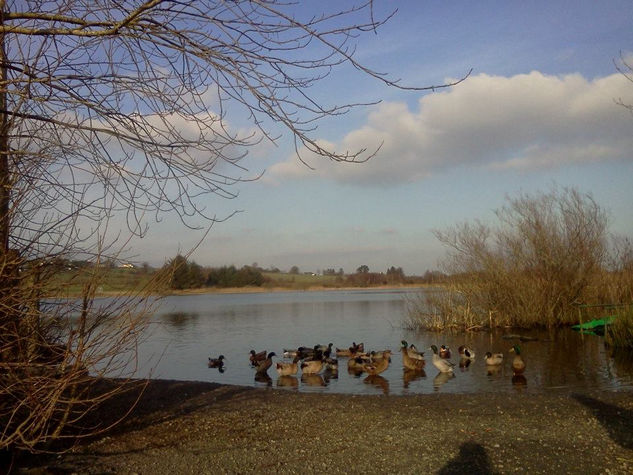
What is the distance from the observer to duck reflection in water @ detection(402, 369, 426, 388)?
15234 mm

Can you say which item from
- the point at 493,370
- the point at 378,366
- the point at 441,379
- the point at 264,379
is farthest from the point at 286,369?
the point at 493,370

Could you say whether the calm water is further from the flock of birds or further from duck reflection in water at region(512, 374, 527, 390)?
the flock of birds

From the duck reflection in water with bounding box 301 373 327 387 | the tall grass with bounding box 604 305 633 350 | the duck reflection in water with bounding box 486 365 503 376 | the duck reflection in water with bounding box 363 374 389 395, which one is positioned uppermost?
the tall grass with bounding box 604 305 633 350

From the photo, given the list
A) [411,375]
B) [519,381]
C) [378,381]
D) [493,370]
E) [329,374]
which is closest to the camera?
[519,381]

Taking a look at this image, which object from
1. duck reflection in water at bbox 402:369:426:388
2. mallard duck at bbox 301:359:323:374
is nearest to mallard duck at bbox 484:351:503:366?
duck reflection in water at bbox 402:369:426:388

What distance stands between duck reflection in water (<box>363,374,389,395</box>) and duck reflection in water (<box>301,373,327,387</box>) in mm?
1150

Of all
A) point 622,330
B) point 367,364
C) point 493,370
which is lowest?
point 493,370

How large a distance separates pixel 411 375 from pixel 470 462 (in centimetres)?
960

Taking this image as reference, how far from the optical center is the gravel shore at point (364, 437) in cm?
661

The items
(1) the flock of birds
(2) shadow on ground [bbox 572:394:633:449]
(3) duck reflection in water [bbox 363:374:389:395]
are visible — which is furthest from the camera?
(1) the flock of birds

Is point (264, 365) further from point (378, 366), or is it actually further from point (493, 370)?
point (493, 370)

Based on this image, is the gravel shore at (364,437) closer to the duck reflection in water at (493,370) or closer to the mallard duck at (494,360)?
the duck reflection in water at (493,370)

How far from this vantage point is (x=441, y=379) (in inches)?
601

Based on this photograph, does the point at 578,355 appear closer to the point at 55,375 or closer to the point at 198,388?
the point at 198,388
